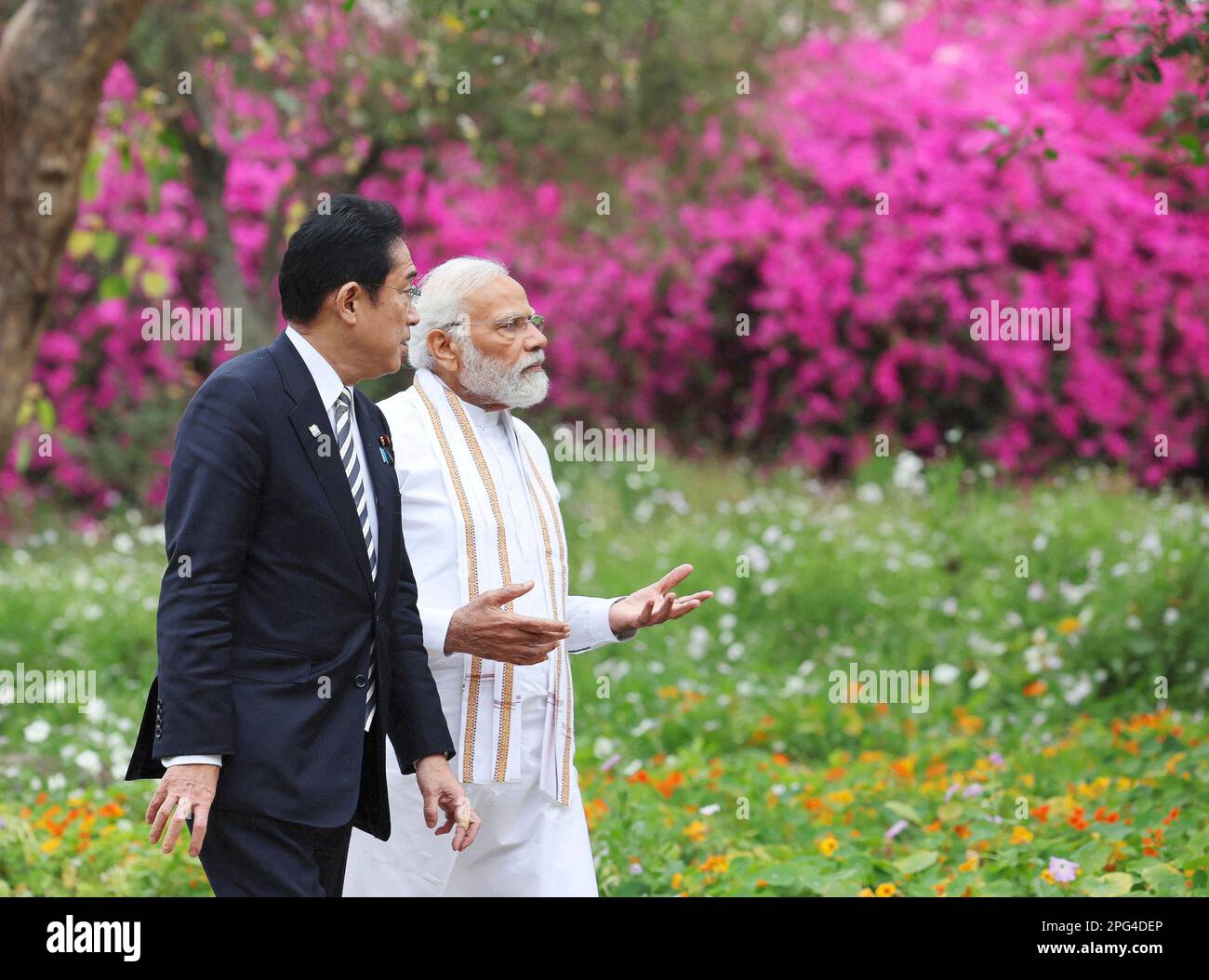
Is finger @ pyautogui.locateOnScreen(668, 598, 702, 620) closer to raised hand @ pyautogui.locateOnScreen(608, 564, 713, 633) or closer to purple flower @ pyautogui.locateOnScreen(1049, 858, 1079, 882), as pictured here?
raised hand @ pyautogui.locateOnScreen(608, 564, 713, 633)

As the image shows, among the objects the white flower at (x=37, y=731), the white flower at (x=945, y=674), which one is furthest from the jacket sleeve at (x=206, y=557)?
the white flower at (x=945, y=674)

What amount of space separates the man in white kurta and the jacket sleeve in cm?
62

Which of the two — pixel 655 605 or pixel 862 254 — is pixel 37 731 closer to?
pixel 655 605

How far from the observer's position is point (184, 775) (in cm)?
240

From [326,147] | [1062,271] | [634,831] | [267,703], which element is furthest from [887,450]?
[267,703]

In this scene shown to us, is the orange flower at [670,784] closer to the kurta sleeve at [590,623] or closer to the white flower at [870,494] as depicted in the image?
the kurta sleeve at [590,623]

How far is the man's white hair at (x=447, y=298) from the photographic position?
11.0 feet

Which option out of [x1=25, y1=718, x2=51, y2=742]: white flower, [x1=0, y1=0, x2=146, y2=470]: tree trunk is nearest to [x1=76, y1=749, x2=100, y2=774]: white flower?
[x1=25, y1=718, x2=51, y2=742]: white flower

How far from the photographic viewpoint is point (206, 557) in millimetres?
2449

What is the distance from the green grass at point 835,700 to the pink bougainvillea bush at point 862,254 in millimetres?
1020

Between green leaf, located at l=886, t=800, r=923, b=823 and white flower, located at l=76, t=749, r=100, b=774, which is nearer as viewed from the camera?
green leaf, located at l=886, t=800, r=923, b=823

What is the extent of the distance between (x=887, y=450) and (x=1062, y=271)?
1.74 metres

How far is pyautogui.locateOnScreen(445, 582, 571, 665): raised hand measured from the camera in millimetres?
2885

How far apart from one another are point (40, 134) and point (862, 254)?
673 centimetres
